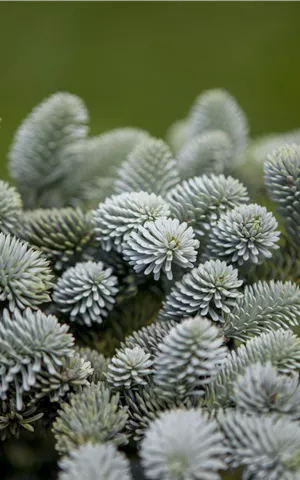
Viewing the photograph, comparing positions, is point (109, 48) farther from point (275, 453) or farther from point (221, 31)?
point (275, 453)

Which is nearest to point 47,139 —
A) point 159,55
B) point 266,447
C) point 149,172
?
point 149,172

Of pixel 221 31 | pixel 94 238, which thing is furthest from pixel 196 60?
pixel 94 238

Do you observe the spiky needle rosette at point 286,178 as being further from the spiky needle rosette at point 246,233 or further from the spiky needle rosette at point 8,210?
the spiky needle rosette at point 8,210

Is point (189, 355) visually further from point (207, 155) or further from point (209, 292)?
point (207, 155)

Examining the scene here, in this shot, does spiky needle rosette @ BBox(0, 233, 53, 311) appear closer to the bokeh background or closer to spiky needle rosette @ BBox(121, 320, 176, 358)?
spiky needle rosette @ BBox(121, 320, 176, 358)

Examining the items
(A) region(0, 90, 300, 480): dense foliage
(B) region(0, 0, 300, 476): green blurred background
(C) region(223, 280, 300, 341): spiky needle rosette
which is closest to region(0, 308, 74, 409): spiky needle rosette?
(A) region(0, 90, 300, 480): dense foliage

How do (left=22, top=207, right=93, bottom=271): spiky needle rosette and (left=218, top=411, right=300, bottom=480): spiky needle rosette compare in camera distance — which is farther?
(left=22, top=207, right=93, bottom=271): spiky needle rosette
